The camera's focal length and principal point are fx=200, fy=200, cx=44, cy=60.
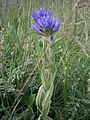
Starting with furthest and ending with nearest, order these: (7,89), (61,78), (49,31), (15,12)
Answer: (15,12), (61,78), (7,89), (49,31)

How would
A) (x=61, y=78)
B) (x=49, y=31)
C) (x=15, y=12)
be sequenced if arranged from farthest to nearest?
1. (x=15, y=12)
2. (x=61, y=78)
3. (x=49, y=31)

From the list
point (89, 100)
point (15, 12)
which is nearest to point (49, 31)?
point (89, 100)

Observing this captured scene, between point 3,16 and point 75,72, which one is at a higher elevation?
point 3,16

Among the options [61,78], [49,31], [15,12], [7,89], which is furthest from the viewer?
[15,12]

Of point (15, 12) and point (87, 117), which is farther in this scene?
point (15, 12)

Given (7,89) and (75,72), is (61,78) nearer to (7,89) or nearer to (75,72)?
(75,72)

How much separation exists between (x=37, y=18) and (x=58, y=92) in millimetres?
382

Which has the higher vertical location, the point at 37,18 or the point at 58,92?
the point at 37,18

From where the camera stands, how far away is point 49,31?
0.72 metres

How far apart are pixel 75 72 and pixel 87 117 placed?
24cm

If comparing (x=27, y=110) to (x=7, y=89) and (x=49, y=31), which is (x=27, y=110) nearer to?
(x=7, y=89)

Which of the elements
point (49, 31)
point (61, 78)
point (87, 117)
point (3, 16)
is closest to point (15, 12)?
point (3, 16)

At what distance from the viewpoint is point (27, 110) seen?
813 millimetres

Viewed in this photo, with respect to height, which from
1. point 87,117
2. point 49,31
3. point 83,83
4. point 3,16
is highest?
point 3,16
